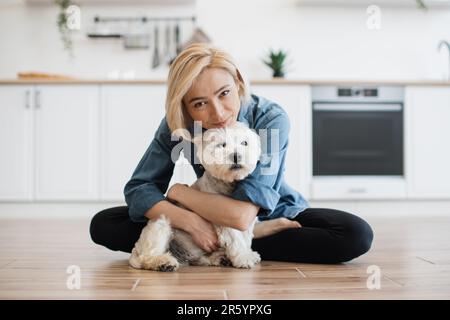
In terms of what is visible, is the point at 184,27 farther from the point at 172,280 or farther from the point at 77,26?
the point at 172,280

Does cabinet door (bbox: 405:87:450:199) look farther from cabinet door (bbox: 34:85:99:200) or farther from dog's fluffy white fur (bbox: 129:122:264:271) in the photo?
dog's fluffy white fur (bbox: 129:122:264:271)

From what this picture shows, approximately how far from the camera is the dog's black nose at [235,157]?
1.64m

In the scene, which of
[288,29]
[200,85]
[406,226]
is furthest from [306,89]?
[200,85]

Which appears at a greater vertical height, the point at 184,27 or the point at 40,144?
the point at 184,27

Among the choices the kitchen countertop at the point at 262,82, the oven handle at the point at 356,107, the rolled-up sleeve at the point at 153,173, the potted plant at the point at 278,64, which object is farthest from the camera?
the potted plant at the point at 278,64

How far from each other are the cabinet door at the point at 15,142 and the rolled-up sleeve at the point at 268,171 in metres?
2.59

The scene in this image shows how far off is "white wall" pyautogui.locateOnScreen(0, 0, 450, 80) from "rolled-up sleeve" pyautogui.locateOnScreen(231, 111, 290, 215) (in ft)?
9.12

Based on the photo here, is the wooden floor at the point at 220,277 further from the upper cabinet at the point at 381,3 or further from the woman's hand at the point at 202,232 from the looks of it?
the upper cabinet at the point at 381,3

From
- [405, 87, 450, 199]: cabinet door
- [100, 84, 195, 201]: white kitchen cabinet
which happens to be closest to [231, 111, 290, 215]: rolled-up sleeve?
[100, 84, 195, 201]: white kitchen cabinet

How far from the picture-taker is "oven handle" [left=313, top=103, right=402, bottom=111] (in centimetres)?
402

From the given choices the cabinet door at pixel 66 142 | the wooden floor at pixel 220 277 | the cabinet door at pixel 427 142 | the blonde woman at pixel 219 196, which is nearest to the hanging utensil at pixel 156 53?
the cabinet door at pixel 66 142
